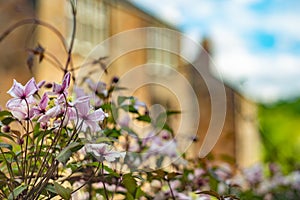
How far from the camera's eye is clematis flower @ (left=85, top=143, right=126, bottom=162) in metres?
0.63

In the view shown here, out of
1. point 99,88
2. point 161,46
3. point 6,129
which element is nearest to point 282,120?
point 161,46

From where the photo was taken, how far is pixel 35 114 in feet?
2.18

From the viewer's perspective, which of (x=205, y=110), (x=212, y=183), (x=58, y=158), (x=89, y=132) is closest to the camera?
(x=58, y=158)

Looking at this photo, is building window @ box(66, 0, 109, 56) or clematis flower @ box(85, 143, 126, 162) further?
building window @ box(66, 0, 109, 56)

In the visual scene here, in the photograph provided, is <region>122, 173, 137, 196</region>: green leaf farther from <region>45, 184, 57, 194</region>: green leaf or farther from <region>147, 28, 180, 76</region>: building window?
<region>147, 28, 180, 76</region>: building window

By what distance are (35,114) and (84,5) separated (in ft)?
22.9

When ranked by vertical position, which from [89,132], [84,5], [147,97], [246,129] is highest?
[246,129]

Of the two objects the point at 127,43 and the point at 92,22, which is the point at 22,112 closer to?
the point at 92,22

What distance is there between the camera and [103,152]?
25.2 inches

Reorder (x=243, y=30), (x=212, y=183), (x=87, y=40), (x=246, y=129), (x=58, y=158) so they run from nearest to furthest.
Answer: (x=58, y=158) < (x=212, y=183) < (x=87, y=40) < (x=243, y=30) < (x=246, y=129)

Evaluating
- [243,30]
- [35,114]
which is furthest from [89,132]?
[243,30]

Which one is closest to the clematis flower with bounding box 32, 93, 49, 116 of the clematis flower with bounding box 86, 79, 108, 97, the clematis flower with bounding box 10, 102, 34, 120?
the clematis flower with bounding box 10, 102, 34, 120

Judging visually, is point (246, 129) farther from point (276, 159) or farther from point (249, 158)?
point (276, 159)

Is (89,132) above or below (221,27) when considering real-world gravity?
below
